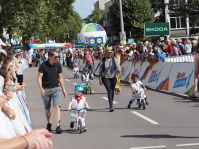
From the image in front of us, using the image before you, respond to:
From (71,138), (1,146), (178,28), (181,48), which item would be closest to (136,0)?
(178,28)

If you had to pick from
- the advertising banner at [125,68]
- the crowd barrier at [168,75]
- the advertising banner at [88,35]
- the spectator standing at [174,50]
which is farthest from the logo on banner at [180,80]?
the advertising banner at [88,35]

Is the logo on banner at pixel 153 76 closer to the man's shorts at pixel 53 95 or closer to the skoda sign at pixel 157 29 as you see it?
the skoda sign at pixel 157 29

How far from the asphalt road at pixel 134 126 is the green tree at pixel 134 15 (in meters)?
61.7

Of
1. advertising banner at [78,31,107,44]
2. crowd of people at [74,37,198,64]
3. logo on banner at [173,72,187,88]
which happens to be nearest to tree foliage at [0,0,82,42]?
advertising banner at [78,31,107,44]

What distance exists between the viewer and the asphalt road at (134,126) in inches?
357

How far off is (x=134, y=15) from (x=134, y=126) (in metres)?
67.7

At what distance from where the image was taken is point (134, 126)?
36.6 feet

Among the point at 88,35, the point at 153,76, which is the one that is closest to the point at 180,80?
the point at 153,76

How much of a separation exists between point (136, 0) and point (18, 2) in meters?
31.8

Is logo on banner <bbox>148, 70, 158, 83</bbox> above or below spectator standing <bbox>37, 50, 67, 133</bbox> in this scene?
below

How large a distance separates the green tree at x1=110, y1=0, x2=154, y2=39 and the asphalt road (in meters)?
61.7

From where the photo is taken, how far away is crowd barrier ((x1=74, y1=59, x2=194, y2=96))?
1717cm

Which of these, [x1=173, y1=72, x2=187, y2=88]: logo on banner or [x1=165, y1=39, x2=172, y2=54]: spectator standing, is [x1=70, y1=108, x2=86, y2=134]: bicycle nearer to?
[x1=173, y1=72, x2=187, y2=88]: logo on banner

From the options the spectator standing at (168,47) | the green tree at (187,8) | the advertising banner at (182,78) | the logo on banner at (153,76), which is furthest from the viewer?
the green tree at (187,8)
